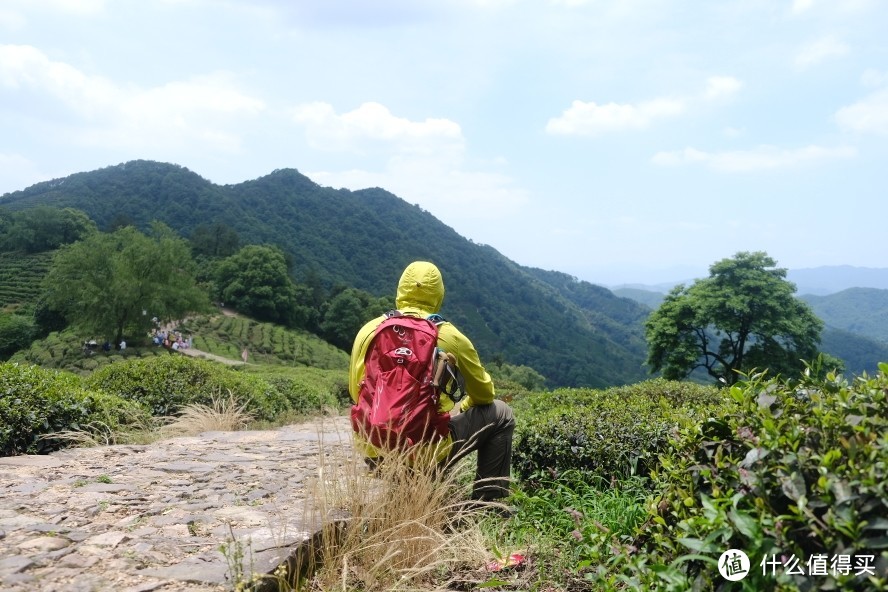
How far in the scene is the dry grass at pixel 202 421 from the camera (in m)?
6.26

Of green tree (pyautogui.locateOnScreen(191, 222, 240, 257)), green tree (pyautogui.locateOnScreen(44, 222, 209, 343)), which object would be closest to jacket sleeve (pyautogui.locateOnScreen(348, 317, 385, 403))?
green tree (pyautogui.locateOnScreen(44, 222, 209, 343))

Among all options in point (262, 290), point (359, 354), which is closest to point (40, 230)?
point (262, 290)

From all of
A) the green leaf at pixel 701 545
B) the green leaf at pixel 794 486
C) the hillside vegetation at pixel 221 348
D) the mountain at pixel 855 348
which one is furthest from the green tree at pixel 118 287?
the mountain at pixel 855 348

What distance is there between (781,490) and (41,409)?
5668mm

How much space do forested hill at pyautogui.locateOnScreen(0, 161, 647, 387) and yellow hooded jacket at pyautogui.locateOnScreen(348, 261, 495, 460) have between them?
67218mm

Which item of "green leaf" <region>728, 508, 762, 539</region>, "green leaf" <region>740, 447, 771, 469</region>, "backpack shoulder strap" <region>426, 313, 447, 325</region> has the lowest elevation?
"green leaf" <region>728, 508, 762, 539</region>

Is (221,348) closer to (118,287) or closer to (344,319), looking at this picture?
(118,287)

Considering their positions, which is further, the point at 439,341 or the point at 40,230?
the point at 40,230

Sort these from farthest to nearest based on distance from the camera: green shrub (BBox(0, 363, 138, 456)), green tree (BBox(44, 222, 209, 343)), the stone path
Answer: green tree (BBox(44, 222, 209, 343))
green shrub (BBox(0, 363, 138, 456))
the stone path

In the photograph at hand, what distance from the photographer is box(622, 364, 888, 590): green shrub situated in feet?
5.17

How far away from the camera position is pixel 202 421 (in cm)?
654

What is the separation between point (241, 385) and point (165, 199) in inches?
4217

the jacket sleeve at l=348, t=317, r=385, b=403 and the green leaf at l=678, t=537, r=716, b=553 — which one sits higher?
the jacket sleeve at l=348, t=317, r=385, b=403

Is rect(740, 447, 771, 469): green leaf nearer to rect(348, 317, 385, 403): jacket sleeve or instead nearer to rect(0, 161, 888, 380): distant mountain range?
rect(348, 317, 385, 403): jacket sleeve
